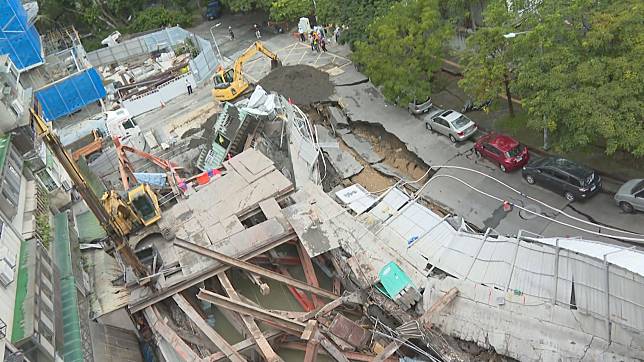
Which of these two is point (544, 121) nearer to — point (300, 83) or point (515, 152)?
point (515, 152)

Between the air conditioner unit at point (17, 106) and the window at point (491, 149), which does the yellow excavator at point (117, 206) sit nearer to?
the air conditioner unit at point (17, 106)

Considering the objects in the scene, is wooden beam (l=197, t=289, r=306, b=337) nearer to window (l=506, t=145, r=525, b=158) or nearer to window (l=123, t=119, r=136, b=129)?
window (l=506, t=145, r=525, b=158)

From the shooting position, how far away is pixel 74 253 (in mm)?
21422

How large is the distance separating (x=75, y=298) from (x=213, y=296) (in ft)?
16.5

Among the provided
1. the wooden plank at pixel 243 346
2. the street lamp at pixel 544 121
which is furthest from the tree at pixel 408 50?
the wooden plank at pixel 243 346

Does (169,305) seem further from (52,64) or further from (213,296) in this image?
(52,64)

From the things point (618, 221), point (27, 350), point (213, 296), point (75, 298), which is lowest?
point (618, 221)

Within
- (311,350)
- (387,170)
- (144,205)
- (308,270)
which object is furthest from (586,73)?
(144,205)

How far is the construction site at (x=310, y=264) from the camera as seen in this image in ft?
46.7

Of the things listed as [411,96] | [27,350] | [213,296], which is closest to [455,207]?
[411,96]

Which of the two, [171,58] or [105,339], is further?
[171,58]

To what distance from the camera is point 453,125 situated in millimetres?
26578

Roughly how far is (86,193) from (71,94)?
1021 inches

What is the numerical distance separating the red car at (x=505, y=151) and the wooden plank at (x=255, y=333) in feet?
45.8
